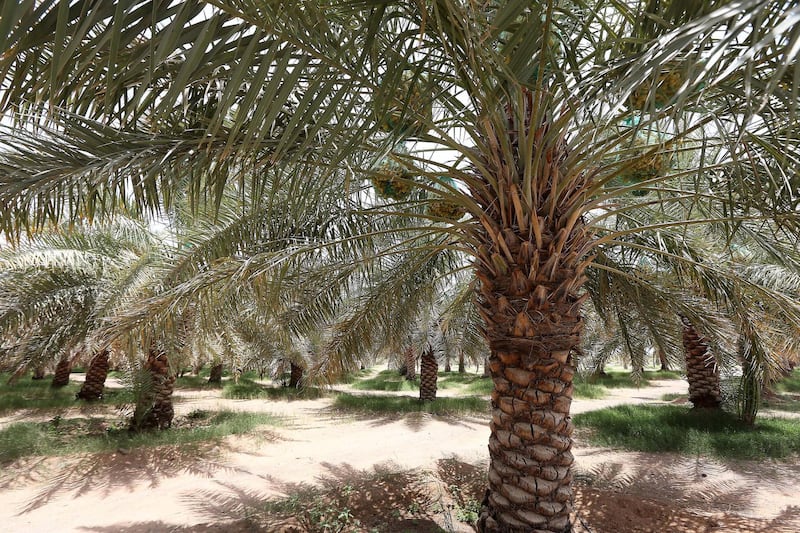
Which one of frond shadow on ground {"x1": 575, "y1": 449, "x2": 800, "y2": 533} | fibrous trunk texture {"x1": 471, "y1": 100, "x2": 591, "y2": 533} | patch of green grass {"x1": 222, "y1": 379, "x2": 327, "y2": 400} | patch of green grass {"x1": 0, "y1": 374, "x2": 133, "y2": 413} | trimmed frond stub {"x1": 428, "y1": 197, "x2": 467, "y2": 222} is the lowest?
patch of green grass {"x1": 222, "y1": 379, "x2": 327, "y2": 400}

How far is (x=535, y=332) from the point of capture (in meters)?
3.63

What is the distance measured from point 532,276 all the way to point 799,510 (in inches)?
189

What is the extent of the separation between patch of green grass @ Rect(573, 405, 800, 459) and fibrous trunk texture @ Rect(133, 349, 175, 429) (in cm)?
865

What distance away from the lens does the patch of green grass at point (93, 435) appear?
7.39 metres

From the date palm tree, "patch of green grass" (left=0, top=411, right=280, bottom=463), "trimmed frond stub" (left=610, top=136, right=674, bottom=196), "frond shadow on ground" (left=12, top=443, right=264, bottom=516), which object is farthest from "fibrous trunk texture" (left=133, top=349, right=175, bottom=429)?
"trimmed frond stub" (left=610, top=136, right=674, bottom=196)

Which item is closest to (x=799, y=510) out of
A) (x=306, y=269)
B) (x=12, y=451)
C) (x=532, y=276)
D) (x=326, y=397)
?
(x=532, y=276)

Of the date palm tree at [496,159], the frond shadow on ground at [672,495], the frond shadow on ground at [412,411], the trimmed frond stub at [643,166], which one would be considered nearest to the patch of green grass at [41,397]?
the frond shadow on ground at [412,411]

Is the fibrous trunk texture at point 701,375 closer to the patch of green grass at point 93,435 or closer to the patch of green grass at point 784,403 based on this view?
the patch of green grass at point 784,403

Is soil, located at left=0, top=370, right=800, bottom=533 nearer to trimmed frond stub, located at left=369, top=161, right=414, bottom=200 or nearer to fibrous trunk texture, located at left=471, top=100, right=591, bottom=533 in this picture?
fibrous trunk texture, located at left=471, top=100, right=591, bottom=533

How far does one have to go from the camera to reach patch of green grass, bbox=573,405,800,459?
25.7 feet

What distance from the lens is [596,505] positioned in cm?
528

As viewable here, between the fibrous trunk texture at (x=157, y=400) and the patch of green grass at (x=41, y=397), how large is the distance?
6.55ft

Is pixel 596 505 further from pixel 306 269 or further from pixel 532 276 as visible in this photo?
pixel 306 269

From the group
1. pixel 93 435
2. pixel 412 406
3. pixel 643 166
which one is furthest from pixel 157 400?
pixel 643 166
